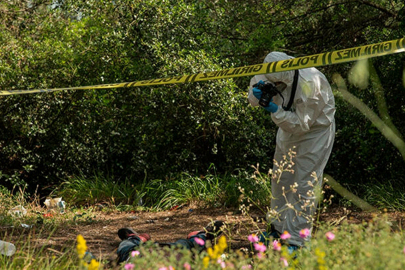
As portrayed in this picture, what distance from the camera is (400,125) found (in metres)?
6.40

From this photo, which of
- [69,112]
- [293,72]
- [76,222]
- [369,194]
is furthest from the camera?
[69,112]

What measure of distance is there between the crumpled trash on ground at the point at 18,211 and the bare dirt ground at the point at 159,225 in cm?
83

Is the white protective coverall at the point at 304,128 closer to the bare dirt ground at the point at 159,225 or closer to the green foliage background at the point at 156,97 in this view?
the bare dirt ground at the point at 159,225

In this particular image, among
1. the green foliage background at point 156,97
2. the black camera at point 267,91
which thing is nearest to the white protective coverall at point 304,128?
the black camera at point 267,91

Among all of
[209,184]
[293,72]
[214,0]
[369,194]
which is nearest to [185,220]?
[209,184]

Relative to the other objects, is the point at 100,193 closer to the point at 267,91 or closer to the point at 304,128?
the point at 267,91

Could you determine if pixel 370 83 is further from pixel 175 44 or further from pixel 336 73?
pixel 175 44

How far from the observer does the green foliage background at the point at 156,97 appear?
709 cm

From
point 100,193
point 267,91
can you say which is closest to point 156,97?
point 100,193

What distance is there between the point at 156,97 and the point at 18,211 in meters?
2.34

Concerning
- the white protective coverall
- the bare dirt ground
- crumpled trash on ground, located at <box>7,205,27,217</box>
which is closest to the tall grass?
the bare dirt ground

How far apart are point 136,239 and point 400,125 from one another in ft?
12.2

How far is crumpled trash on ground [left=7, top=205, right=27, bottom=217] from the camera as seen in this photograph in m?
6.05

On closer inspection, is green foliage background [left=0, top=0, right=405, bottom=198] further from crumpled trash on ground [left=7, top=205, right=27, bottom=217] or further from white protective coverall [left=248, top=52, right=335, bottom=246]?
white protective coverall [left=248, top=52, right=335, bottom=246]
